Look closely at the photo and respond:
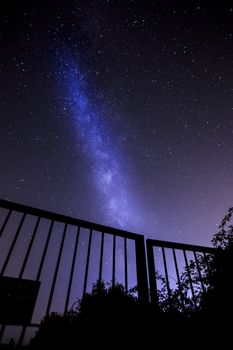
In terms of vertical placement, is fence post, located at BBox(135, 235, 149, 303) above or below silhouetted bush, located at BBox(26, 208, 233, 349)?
above

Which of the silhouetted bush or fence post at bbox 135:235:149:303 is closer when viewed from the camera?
the silhouetted bush

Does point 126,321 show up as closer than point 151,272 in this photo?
Yes

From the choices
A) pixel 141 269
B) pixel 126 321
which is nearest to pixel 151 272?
pixel 141 269

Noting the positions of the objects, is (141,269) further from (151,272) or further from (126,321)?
(126,321)

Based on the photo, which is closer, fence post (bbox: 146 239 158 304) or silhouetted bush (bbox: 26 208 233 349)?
silhouetted bush (bbox: 26 208 233 349)

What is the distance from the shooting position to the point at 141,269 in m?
4.22

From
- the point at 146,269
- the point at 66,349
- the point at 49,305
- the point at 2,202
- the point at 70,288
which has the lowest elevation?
the point at 66,349

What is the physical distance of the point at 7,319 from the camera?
2984 mm

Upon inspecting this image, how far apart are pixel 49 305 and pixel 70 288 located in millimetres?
382

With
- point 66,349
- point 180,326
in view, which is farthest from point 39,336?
point 180,326

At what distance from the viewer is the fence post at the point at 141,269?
3795 millimetres

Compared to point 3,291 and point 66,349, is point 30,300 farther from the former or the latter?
point 66,349

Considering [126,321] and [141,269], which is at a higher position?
[141,269]

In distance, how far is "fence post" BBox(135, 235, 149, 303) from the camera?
3795 millimetres
